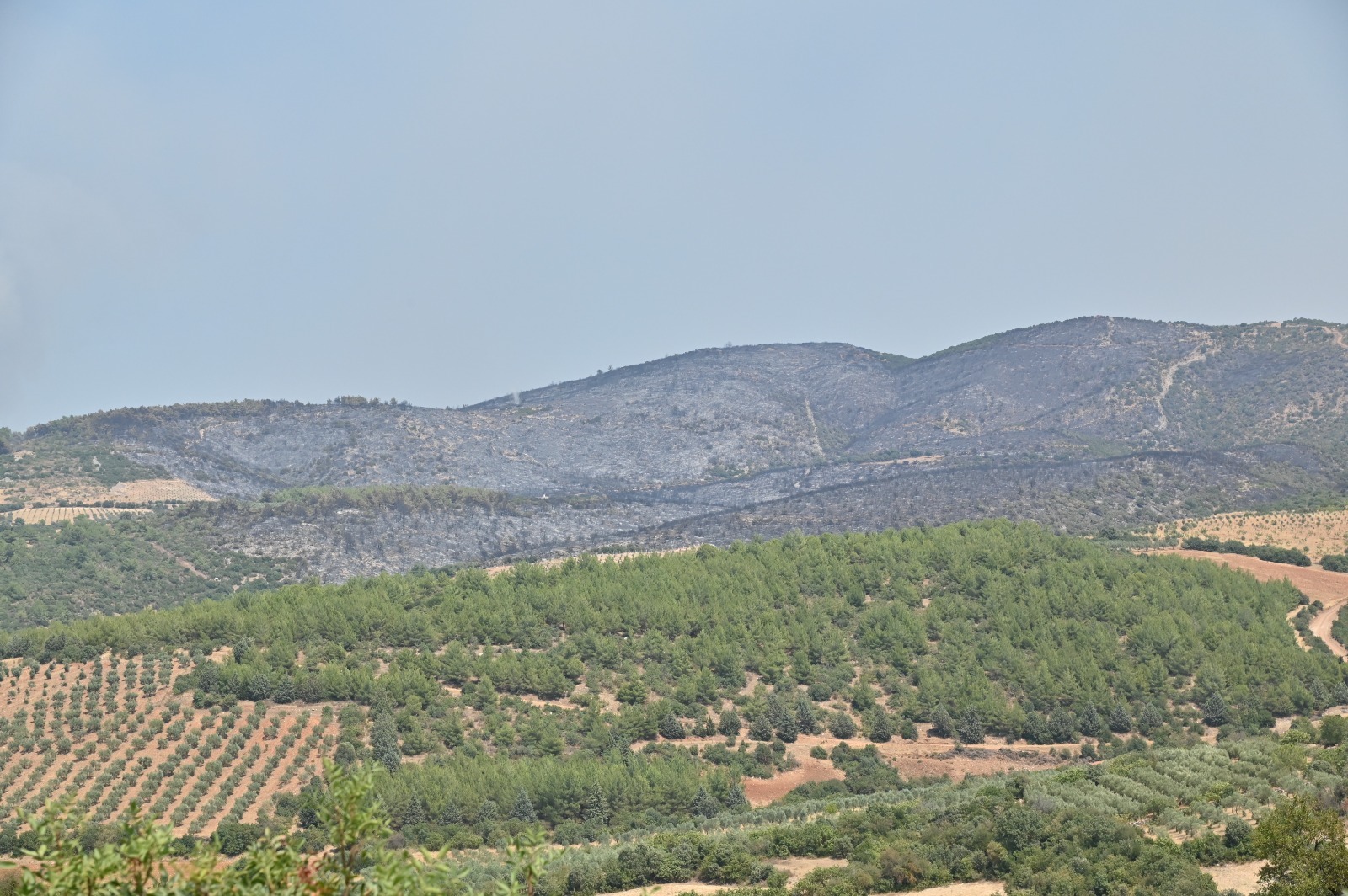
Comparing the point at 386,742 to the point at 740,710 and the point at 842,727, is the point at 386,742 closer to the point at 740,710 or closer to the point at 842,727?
the point at 740,710

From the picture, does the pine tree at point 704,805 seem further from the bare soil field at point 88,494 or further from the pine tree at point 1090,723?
the bare soil field at point 88,494

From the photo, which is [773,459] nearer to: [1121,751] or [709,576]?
[709,576]

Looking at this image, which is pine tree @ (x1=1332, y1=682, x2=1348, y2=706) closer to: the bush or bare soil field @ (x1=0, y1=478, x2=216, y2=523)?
the bush

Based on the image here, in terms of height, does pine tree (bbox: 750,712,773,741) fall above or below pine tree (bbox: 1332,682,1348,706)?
above

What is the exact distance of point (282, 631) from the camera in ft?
188

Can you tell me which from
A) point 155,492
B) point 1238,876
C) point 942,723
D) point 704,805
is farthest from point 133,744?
point 155,492

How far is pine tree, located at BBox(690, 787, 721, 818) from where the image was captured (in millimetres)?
43719

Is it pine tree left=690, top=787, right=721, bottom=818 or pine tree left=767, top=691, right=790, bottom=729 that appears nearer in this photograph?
pine tree left=690, top=787, right=721, bottom=818

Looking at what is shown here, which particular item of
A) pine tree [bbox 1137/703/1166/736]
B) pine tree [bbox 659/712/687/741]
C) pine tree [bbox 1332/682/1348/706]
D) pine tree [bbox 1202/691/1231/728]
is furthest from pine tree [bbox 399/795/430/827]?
pine tree [bbox 1332/682/1348/706]

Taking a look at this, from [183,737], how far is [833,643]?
92.3 ft

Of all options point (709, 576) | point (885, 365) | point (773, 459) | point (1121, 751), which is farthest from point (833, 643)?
point (885, 365)

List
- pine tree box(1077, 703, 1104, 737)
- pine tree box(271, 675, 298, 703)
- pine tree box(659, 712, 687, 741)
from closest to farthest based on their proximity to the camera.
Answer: pine tree box(271, 675, 298, 703) → pine tree box(659, 712, 687, 741) → pine tree box(1077, 703, 1104, 737)

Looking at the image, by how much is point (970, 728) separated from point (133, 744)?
104 feet

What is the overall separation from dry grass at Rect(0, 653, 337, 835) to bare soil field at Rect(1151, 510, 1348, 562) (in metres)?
57.5
